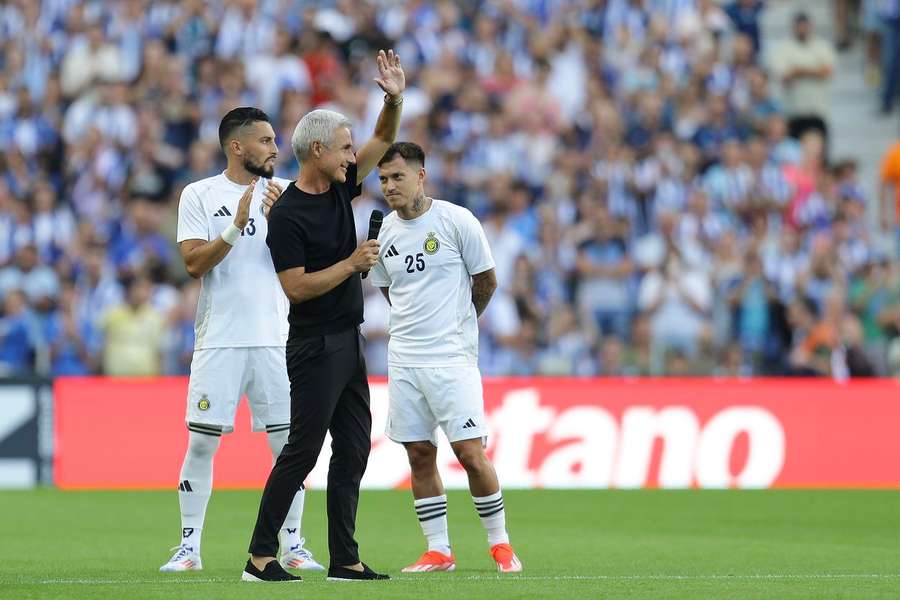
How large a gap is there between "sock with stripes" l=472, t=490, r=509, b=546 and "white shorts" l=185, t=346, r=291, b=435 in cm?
125

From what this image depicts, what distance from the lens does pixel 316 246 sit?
9125 mm

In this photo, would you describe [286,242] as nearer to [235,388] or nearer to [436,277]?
[436,277]

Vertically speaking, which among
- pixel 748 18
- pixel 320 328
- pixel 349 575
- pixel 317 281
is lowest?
pixel 349 575

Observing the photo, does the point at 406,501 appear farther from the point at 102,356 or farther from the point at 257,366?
the point at 257,366

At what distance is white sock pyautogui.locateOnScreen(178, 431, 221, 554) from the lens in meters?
10.2

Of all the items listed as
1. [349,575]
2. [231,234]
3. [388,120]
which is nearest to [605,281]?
[231,234]

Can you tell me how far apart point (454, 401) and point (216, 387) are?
54.4 inches

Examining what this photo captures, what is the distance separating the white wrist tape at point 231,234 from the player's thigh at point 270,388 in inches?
28.8

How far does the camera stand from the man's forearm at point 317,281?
8.98m

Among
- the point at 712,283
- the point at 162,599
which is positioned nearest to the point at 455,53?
the point at 712,283

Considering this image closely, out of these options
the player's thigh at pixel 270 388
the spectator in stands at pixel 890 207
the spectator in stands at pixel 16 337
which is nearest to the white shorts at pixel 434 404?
the player's thigh at pixel 270 388

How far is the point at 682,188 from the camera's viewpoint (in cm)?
2242

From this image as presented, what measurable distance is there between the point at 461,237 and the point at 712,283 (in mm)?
11449

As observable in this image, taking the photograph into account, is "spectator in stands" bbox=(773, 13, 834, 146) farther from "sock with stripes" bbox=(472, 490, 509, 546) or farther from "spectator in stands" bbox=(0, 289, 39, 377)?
"sock with stripes" bbox=(472, 490, 509, 546)
